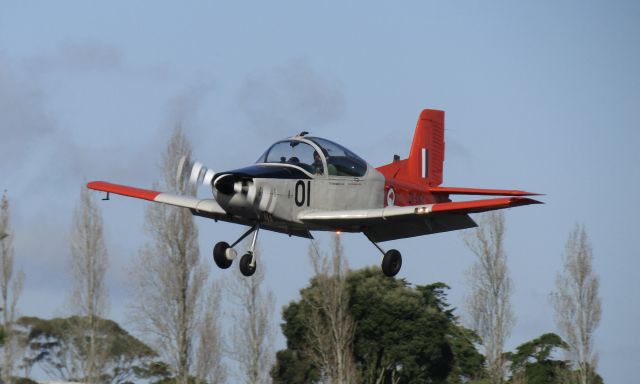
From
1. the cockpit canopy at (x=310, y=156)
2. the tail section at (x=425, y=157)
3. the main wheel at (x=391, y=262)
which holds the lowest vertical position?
the main wheel at (x=391, y=262)

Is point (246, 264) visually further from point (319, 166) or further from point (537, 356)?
point (537, 356)

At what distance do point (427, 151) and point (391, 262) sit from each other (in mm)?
5469

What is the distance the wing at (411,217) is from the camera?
20109 millimetres

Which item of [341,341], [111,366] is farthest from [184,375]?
[111,366]

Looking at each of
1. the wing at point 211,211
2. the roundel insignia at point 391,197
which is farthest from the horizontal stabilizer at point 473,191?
the wing at point 211,211

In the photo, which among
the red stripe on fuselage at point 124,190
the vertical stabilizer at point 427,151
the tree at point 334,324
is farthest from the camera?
the tree at point 334,324

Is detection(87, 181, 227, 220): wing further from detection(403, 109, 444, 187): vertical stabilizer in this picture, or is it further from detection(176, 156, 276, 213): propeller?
detection(403, 109, 444, 187): vertical stabilizer

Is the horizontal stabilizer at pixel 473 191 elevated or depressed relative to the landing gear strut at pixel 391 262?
elevated

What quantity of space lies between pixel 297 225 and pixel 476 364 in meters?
36.5

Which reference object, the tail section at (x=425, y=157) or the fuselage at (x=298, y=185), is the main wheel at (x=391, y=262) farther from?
the tail section at (x=425, y=157)

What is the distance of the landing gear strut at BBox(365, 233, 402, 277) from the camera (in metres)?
21.4

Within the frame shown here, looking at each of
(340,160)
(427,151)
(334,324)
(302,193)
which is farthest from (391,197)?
Answer: (334,324)

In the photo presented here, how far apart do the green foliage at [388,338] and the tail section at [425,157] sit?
23892 mm

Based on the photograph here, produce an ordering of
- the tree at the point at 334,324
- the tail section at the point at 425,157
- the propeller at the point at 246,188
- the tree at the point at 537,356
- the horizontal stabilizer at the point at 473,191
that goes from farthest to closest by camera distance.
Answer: the tree at the point at 537,356 → the tree at the point at 334,324 → the tail section at the point at 425,157 → the horizontal stabilizer at the point at 473,191 → the propeller at the point at 246,188
